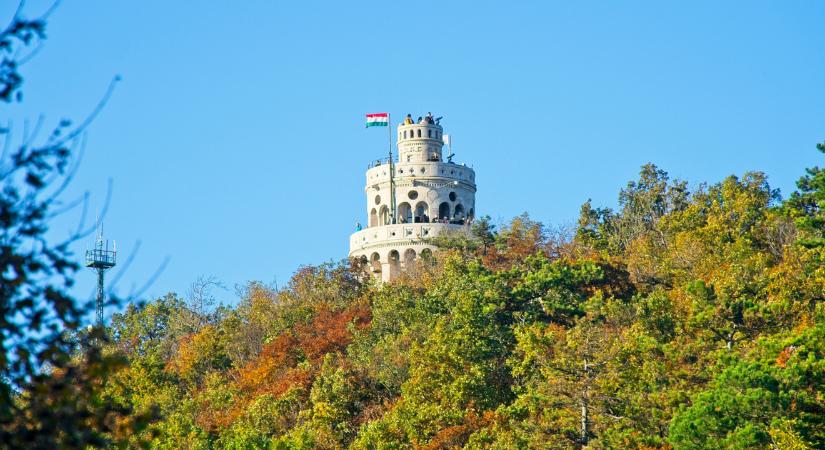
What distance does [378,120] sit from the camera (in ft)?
318

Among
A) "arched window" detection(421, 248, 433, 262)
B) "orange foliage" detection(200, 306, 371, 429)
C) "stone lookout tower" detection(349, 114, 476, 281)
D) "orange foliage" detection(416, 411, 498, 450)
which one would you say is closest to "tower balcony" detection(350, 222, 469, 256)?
A: "stone lookout tower" detection(349, 114, 476, 281)

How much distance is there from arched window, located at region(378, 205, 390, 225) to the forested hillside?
11.1 metres

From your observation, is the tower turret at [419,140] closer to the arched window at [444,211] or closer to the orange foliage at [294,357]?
the arched window at [444,211]

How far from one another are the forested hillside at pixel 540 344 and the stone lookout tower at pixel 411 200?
22.7ft

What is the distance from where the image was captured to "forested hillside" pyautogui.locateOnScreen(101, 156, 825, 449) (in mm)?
45688

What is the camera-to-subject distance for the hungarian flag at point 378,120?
96.7m

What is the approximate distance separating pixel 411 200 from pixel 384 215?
93.1 inches

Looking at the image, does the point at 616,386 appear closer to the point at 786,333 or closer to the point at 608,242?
the point at 786,333

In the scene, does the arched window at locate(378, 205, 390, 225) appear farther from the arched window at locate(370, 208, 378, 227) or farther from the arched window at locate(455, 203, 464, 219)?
the arched window at locate(455, 203, 464, 219)

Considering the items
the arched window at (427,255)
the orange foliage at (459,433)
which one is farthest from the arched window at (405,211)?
the orange foliage at (459,433)

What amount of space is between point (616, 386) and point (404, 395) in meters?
11.5

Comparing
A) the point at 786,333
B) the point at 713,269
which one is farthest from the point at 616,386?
the point at 713,269

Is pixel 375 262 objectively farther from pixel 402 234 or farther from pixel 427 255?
pixel 427 255

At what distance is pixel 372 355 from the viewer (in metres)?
66.5
